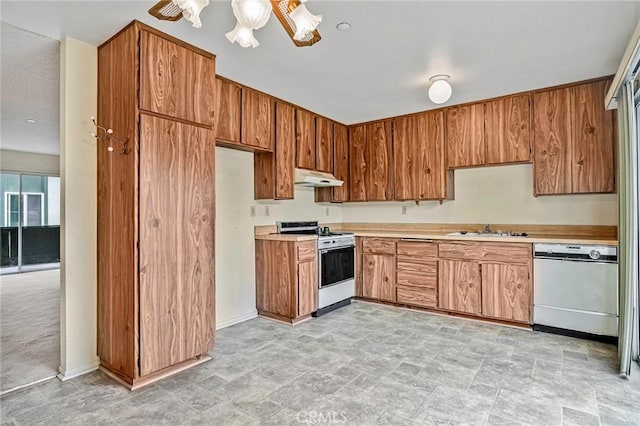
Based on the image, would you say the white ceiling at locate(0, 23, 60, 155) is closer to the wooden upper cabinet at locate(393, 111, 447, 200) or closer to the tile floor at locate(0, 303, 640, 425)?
the tile floor at locate(0, 303, 640, 425)

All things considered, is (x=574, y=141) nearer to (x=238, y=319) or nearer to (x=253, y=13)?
(x=253, y=13)

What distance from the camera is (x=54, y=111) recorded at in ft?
15.0

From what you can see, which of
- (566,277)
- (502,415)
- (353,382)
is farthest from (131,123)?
(566,277)

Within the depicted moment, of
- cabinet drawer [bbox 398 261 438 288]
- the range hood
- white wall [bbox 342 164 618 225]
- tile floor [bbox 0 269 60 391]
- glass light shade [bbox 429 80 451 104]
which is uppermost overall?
glass light shade [bbox 429 80 451 104]

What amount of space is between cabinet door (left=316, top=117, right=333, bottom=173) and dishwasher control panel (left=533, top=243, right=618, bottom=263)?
2642 millimetres

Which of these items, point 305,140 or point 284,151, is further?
point 305,140

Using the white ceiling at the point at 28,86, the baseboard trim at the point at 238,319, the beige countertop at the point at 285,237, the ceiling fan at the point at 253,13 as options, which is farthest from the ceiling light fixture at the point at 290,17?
the baseboard trim at the point at 238,319

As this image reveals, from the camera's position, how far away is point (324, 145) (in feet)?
15.4

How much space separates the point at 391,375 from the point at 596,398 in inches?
50.7

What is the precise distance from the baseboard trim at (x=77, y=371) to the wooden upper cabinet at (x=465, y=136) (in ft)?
13.5

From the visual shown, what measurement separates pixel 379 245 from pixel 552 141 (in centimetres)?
222

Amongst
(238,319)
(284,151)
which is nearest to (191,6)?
(284,151)

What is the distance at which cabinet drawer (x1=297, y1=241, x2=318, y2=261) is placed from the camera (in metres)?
3.77

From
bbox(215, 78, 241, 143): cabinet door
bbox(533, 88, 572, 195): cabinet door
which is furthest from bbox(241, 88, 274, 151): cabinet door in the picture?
bbox(533, 88, 572, 195): cabinet door
